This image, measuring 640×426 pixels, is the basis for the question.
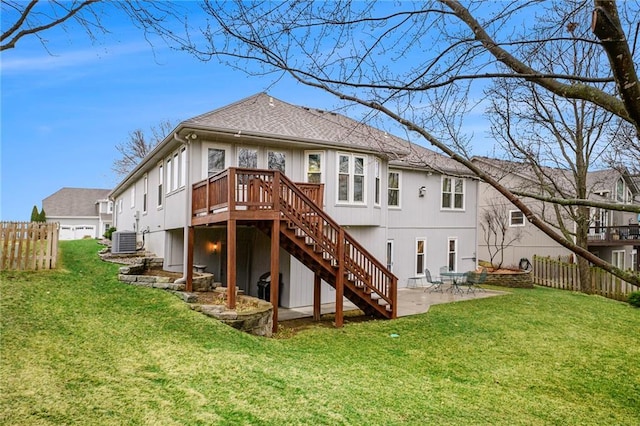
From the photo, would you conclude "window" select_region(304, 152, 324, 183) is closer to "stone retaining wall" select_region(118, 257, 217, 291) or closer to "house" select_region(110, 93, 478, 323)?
"house" select_region(110, 93, 478, 323)

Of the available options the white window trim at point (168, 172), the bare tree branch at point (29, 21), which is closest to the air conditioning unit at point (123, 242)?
the white window trim at point (168, 172)

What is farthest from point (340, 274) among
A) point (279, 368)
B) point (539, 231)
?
point (539, 231)

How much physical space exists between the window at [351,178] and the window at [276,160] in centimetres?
172

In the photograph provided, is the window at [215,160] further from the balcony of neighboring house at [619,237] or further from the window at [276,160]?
the balcony of neighboring house at [619,237]

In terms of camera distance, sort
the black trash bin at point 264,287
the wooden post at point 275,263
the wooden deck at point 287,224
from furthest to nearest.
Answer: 1. the black trash bin at point 264,287
2. the wooden post at point 275,263
3. the wooden deck at point 287,224

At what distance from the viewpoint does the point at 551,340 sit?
29.2 feet

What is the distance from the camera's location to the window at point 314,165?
39.8 ft

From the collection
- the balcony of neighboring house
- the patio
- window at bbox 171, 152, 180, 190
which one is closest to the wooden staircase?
the patio

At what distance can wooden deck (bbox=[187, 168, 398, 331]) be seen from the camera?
863cm

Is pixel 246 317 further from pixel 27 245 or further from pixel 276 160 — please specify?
pixel 27 245

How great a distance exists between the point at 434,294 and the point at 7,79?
1300 cm

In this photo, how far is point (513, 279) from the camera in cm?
1738

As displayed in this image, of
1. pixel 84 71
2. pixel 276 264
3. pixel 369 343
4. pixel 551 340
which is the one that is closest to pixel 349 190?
pixel 276 264

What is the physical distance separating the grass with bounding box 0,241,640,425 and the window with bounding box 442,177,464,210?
300 inches
